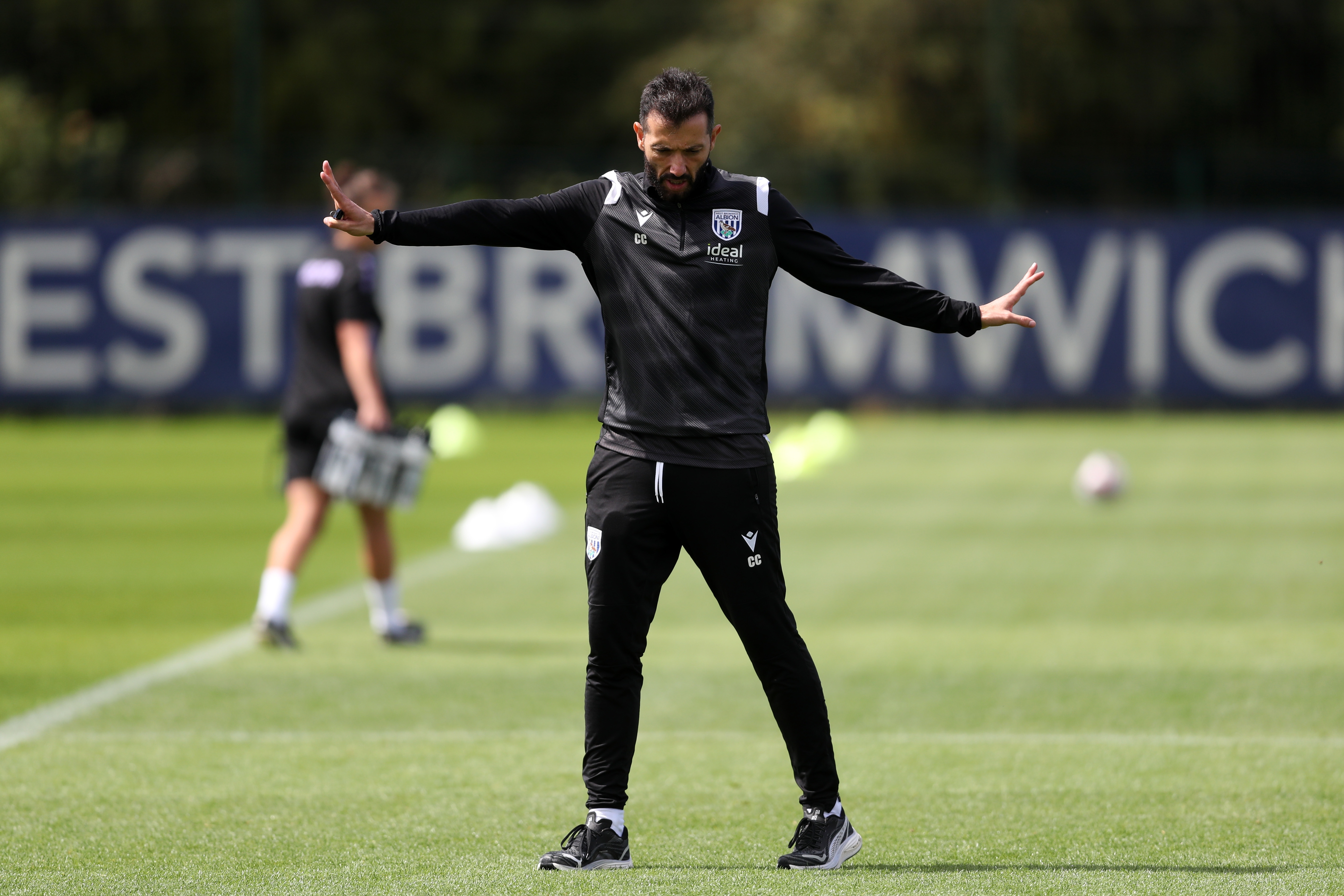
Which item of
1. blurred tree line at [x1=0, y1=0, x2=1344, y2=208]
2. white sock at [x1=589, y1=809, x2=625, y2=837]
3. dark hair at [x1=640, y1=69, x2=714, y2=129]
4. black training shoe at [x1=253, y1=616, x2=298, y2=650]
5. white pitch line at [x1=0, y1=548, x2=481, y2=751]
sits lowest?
white pitch line at [x1=0, y1=548, x2=481, y2=751]

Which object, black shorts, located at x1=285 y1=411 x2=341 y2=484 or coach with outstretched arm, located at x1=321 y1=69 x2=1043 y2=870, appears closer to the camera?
coach with outstretched arm, located at x1=321 y1=69 x2=1043 y2=870

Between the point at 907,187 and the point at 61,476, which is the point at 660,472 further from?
the point at 907,187

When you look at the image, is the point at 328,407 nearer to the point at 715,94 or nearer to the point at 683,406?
the point at 683,406

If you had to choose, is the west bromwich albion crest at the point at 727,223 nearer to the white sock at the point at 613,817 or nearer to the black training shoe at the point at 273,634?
the white sock at the point at 613,817

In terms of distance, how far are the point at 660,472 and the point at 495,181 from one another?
78.1 feet

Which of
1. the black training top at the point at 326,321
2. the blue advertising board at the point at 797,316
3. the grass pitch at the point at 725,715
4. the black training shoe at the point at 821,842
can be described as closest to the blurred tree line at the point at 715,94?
the blue advertising board at the point at 797,316

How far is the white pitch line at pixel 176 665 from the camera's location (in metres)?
7.85

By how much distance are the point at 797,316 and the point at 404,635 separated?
55.4ft

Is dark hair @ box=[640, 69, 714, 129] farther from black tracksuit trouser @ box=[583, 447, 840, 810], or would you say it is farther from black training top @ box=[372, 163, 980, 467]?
black tracksuit trouser @ box=[583, 447, 840, 810]

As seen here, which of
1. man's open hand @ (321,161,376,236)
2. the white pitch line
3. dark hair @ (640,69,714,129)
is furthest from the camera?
the white pitch line

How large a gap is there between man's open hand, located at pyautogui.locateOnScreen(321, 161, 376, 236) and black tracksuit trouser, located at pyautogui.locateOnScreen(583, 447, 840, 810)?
928mm

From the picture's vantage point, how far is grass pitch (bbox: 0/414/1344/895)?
568cm

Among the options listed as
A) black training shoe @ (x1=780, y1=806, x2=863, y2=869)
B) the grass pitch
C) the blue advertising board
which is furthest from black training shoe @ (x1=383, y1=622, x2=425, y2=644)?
the blue advertising board

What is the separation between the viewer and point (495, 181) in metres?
28.8
